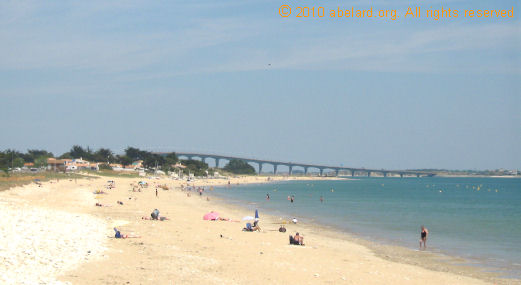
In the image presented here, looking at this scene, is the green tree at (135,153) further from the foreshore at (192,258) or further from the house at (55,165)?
the foreshore at (192,258)

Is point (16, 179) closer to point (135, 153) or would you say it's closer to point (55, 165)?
point (55, 165)

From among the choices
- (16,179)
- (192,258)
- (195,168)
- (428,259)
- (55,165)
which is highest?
(55,165)

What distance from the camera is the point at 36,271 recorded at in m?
11.9

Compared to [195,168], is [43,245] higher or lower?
lower

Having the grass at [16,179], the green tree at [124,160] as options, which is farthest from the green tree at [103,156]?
the grass at [16,179]

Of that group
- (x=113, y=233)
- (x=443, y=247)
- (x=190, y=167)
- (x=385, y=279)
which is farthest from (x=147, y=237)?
(x=190, y=167)

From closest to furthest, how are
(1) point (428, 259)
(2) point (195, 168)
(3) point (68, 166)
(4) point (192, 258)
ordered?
(4) point (192, 258)
(1) point (428, 259)
(3) point (68, 166)
(2) point (195, 168)

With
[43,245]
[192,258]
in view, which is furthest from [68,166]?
[192,258]

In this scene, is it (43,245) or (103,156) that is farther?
(103,156)

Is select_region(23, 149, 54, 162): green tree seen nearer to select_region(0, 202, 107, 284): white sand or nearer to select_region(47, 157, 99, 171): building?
select_region(47, 157, 99, 171): building

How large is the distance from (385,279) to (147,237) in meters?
9.45

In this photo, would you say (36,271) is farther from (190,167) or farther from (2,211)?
(190,167)

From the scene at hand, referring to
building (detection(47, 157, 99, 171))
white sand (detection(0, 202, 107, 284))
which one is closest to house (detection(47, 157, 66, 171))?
building (detection(47, 157, 99, 171))

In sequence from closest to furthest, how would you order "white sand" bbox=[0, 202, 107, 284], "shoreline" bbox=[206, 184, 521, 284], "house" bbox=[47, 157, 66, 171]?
"white sand" bbox=[0, 202, 107, 284] < "shoreline" bbox=[206, 184, 521, 284] < "house" bbox=[47, 157, 66, 171]
